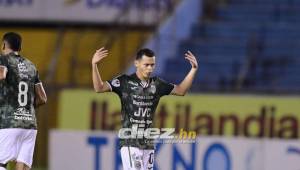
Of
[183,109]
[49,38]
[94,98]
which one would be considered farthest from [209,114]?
[49,38]

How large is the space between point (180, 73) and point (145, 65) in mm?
9761

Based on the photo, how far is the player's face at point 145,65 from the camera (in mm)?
12656

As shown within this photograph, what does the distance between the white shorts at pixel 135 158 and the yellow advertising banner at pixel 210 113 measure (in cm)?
695

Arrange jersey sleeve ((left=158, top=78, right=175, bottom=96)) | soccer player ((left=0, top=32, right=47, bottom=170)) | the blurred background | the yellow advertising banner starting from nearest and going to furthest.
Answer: soccer player ((left=0, top=32, right=47, bottom=170)) → jersey sleeve ((left=158, top=78, right=175, bottom=96)) → the blurred background → the yellow advertising banner

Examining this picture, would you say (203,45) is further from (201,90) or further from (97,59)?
(97,59)

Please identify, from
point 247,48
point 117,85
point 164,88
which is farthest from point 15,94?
point 247,48

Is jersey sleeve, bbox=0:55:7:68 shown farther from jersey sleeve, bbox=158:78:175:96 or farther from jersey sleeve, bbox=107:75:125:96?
jersey sleeve, bbox=158:78:175:96

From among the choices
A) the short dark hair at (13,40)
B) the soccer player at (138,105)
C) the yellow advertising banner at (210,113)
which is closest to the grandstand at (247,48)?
the yellow advertising banner at (210,113)

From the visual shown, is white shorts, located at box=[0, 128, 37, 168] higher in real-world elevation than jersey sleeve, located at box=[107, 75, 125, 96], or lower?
lower

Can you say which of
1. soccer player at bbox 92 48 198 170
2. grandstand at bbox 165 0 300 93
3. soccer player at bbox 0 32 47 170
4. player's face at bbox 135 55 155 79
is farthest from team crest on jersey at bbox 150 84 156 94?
grandstand at bbox 165 0 300 93

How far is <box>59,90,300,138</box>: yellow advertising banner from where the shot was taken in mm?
19891

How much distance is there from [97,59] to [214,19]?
1191 centimetres

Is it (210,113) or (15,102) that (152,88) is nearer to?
(15,102)

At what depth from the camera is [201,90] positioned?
20.9 meters
